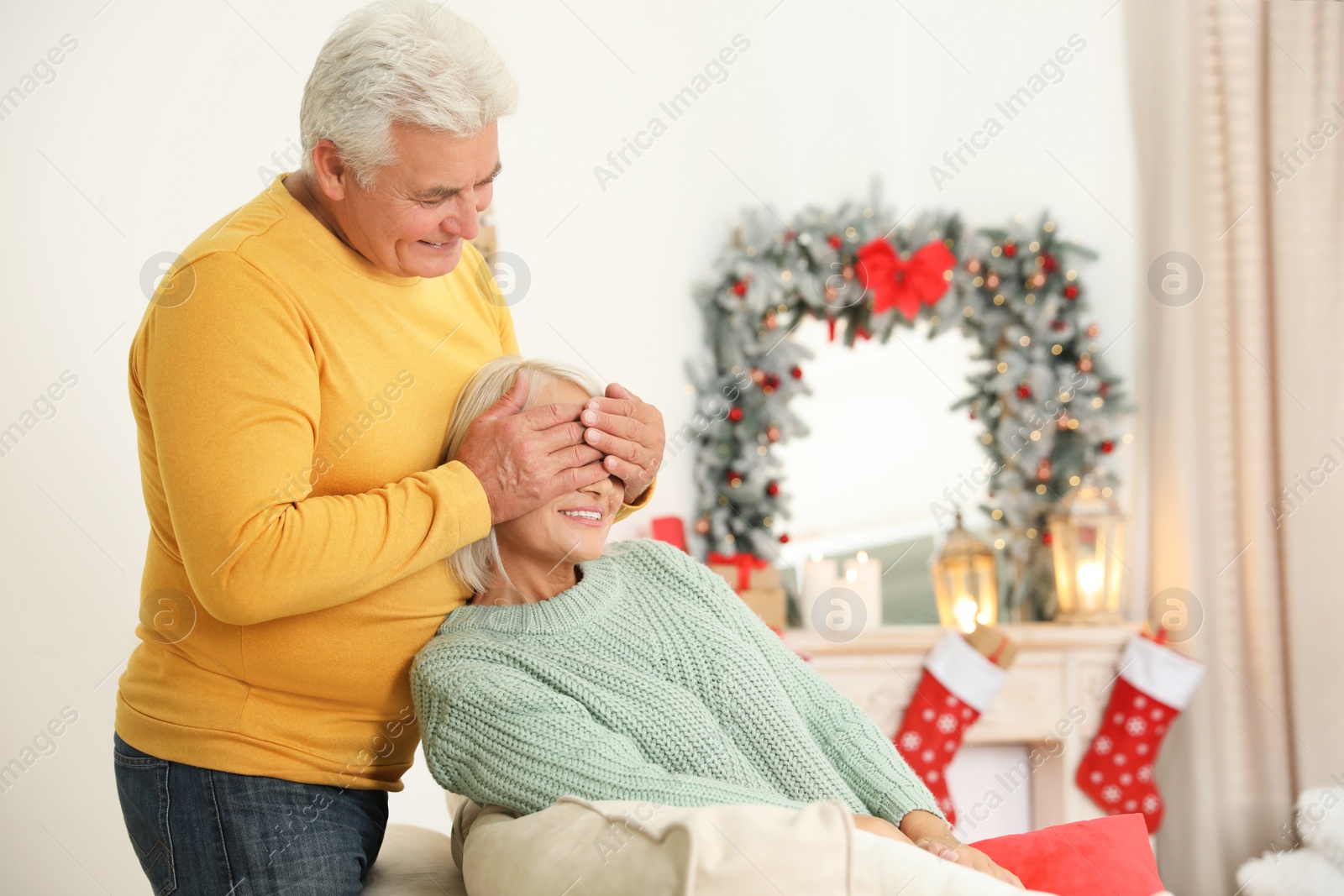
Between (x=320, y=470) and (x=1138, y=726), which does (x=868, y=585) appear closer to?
(x=1138, y=726)

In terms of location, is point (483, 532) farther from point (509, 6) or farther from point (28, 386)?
point (509, 6)

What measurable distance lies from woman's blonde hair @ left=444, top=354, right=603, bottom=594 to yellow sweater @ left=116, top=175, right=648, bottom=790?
19 millimetres

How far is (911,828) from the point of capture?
1314 millimetres

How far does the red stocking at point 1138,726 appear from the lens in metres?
2.99

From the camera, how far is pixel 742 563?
130 inches

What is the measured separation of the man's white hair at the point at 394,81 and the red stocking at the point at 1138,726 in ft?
8.72

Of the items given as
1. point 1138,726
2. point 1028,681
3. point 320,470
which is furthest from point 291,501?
point 1138,726

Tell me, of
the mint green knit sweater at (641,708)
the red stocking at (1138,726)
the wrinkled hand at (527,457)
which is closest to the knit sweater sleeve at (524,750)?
the mint green knit sweater at (641,708)

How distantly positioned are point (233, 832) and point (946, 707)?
2295 millimetres

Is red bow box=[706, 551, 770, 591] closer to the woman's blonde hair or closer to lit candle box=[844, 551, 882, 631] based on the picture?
lit candle box=[844, 551, 882, 631]

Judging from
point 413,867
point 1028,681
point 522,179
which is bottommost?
point 1028,681

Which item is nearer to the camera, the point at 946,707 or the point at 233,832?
the point at 233,832

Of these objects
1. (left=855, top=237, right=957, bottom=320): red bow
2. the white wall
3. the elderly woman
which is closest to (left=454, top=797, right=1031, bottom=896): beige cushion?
the elderly woman

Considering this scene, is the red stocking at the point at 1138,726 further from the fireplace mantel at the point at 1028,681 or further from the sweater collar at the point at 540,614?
the sweater collar at the point at 540,614
